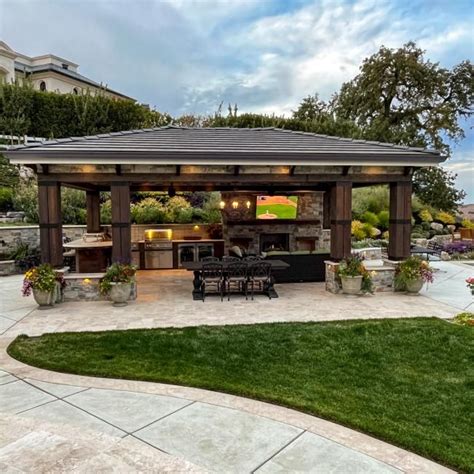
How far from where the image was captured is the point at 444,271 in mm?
12352

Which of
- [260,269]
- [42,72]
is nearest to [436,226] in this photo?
[260,269]

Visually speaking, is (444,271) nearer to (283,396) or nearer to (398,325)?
(398,325)

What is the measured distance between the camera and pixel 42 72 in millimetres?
36812

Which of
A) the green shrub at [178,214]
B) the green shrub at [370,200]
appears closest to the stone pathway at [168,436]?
the green shrub at [178,214]

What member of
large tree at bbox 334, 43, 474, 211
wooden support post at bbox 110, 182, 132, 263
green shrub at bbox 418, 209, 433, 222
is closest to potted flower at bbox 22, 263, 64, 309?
wooden support post at bbox 110, 182, 132, 263

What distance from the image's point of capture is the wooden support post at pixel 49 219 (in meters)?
8.05

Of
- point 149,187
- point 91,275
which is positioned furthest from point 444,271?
point 91,275

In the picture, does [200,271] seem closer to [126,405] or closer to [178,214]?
[126,405]

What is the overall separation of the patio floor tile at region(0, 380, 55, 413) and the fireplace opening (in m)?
Result: 9.45

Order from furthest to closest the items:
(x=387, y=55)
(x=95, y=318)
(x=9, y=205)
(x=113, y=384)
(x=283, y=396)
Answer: (x=387, y=55) < (x=9, y=205) < (x=95, y=318) < (x=113, y=384) < (x=283, y=396)

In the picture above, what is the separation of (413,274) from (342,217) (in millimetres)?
2052

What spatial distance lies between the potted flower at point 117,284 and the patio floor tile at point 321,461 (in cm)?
560

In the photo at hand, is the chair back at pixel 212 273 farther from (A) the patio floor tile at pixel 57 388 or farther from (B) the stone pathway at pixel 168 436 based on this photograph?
(A) the patio floor tile at pixel 57 388

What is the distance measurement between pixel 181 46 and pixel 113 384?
46.2ft
